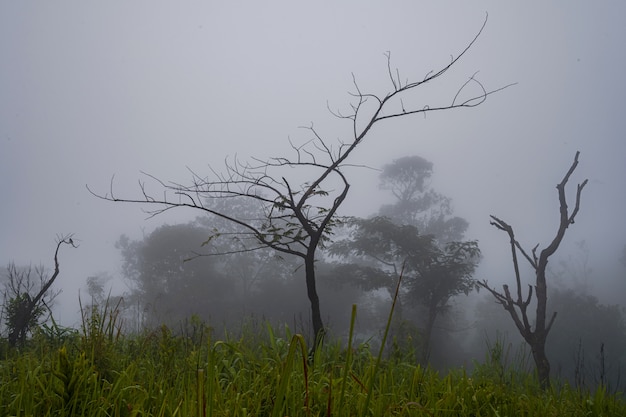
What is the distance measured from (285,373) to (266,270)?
99.1 ft

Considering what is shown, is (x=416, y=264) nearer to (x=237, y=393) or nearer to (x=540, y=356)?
(x=540, y=356)

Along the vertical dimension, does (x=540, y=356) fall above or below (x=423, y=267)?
below

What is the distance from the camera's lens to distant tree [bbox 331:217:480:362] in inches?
783

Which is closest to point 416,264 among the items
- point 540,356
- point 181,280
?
point 540,356

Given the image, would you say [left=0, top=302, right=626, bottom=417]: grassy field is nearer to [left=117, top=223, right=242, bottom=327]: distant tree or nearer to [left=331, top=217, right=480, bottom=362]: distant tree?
[left=331, top=217, right=480, bottom=362]: distant tree

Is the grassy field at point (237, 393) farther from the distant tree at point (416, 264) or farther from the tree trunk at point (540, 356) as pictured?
the distant tree at point (416, 264)

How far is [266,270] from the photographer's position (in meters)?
30.9

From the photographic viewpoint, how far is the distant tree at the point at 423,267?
65.3 feet

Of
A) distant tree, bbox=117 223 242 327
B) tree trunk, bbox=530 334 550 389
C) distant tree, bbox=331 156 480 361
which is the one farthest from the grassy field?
distant tree, bbox=117 223 242 327

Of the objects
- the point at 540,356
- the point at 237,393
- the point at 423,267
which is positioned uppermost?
the point at 423,267

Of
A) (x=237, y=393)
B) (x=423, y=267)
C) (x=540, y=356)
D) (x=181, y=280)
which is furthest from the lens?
(x=181, y=280)

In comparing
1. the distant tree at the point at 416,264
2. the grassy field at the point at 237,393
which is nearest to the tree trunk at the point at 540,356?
the grassy field at the point at 237,393

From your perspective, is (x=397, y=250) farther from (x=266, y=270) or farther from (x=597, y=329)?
(x=597, y=329)

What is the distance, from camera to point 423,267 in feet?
68.9
